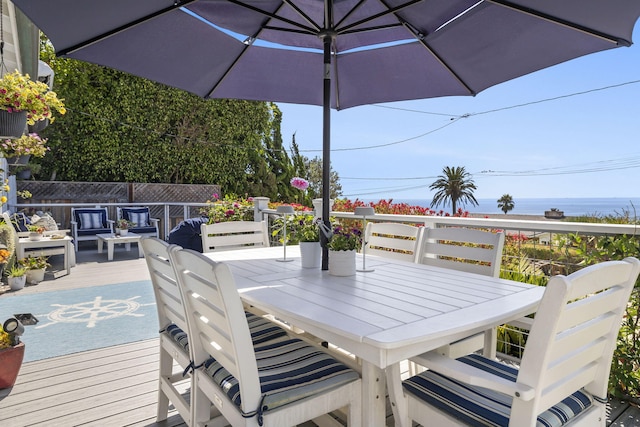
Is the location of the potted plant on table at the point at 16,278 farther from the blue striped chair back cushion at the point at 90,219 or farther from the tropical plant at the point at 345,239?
the tropical plant at the point at 345,239

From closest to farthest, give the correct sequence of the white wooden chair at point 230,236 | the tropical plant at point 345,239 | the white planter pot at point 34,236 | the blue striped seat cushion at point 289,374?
the blue striped seat cushion at point 289,374 → the tropical plant at point 345,239 → the white wooden chair at point 230,236 → the white planter pot at point 34,236

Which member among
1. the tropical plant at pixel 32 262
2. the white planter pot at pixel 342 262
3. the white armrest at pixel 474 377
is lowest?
the tropical plant at pixel 32 262

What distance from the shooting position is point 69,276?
17.7ft

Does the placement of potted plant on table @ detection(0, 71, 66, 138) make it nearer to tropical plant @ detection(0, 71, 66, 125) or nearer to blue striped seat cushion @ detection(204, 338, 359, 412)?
tropical plant @ detection(0, 71, 66, 125)

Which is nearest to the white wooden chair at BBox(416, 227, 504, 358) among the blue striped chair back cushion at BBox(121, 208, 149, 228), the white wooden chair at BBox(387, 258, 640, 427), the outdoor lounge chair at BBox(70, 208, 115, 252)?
the white wooden chair at BBox(387, 258, 640, 427)

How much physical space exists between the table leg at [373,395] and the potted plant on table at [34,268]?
17.0 feet

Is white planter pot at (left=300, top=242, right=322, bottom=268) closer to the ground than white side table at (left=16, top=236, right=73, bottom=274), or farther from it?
farther from it

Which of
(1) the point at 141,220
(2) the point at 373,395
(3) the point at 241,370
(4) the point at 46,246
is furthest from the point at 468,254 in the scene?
(1) the point at 141,220

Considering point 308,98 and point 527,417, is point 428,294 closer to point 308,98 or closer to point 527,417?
point 527,417

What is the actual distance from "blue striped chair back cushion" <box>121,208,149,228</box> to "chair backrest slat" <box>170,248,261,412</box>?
7402mm

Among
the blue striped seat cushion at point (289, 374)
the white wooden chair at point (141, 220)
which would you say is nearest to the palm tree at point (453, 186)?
the white wooden chair at point (141, 220)

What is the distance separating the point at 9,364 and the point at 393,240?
2.40m

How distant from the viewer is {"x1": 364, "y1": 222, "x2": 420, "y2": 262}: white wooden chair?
8.22 ft

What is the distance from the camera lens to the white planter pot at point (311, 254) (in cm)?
207
